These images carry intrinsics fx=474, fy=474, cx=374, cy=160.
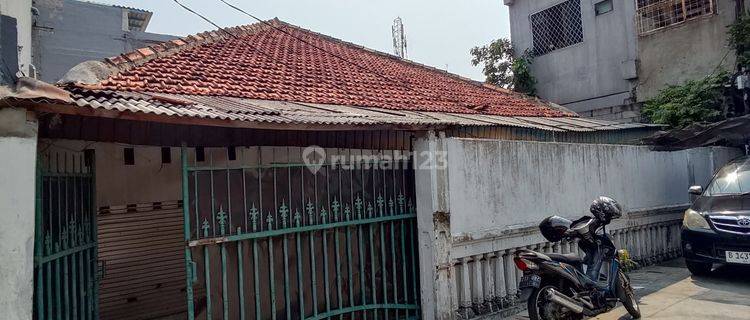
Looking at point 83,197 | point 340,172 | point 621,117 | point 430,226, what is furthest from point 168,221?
point 621,117

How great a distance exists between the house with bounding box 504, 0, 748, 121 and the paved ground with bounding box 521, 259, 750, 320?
579 centimetres

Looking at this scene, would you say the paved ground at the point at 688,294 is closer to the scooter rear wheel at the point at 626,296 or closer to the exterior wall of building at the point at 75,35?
the scooter rear wheel at the point at 626,296

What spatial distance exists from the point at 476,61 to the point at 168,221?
11634mm

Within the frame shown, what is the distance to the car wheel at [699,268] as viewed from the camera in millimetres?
6801

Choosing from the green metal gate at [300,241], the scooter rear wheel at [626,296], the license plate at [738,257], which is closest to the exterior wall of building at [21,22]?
the green metal gate at [300,241]

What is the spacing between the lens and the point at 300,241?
4465mm

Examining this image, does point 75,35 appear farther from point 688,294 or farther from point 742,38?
point 742,38

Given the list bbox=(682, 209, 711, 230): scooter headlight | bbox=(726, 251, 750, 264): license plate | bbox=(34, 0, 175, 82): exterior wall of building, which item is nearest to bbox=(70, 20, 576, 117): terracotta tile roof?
bbox=(682, 209, 711, 230): scooter headlight

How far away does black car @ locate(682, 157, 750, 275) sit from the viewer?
6121mm

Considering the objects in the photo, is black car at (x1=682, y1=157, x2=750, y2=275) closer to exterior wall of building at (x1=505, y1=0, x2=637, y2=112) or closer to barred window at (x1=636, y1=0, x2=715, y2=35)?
barred window at (x1=636, y1=0, x2=715, y2=35)

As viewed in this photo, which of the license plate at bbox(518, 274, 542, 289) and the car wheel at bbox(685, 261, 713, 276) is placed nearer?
the license plate at bbox(518, 274, 542, 289)

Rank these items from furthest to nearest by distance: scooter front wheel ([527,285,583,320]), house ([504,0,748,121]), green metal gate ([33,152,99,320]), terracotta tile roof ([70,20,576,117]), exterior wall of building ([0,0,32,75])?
house ([504,0,748,121]) < terracotta tile roof ([70,20,576,117]) < exterior wall of building ([0,0,32,75]) < scooter front wheel ([527,285,583,320]) < green metal gate ([33,152,99,320])

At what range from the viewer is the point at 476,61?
1557cm

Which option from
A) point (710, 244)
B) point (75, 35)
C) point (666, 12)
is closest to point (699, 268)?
point (710, 244)
